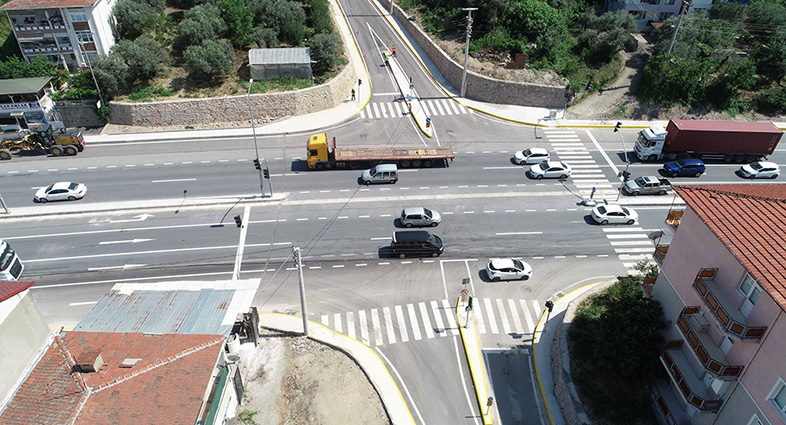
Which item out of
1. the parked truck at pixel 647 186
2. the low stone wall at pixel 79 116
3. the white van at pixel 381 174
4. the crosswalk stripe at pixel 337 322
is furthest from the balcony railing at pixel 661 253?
the low stone wall at pixel 79 116

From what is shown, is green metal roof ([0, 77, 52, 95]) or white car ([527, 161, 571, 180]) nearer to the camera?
white car ([527, 161, 571, 180])

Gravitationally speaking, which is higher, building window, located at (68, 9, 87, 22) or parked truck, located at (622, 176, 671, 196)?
building window, located at (68, 9, 87, 22)

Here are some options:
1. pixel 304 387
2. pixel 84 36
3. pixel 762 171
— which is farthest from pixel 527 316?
pixel 84 36

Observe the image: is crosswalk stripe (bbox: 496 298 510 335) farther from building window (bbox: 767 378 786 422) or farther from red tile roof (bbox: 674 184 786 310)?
building window (bbox: 767 378 786 422)

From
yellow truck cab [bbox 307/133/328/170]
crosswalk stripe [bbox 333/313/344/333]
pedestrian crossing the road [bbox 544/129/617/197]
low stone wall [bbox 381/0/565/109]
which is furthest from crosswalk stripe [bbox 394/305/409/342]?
low stone wall [bbox 381/0/565/109]

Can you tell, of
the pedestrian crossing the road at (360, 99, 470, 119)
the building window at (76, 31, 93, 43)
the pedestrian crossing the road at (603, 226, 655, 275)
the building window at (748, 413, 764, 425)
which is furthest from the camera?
the building window at (76, 31, 93, 43)

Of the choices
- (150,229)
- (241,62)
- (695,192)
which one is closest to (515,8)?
(241,62)

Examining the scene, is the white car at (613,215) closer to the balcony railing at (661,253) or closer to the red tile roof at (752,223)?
the balcony railing at (661,253)
